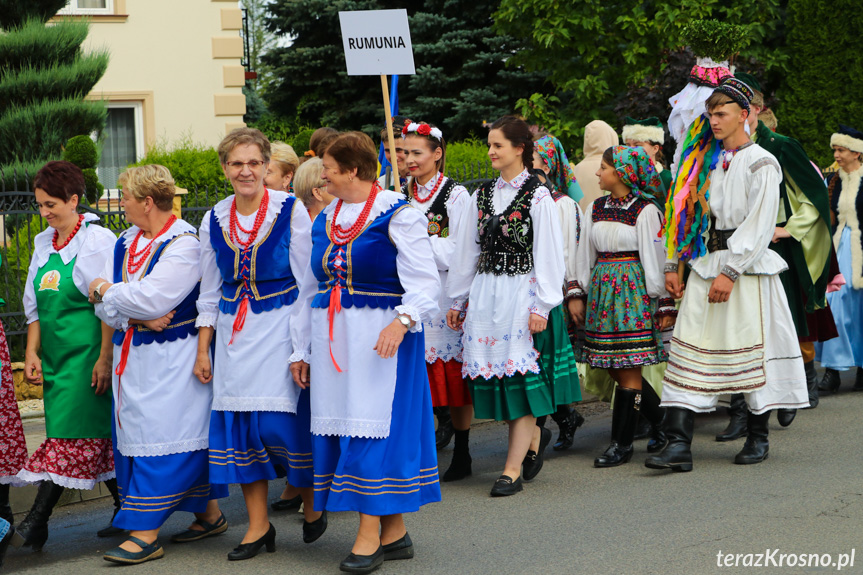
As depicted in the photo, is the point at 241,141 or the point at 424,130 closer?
the point at 241,141

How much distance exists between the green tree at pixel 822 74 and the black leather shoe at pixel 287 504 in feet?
46.5

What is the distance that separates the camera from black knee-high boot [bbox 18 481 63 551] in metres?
5.51

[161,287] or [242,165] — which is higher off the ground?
[242,165]

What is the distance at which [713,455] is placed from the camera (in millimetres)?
7086

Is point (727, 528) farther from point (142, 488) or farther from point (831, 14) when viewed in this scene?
point (831, 14)

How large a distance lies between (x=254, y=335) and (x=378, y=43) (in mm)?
2867

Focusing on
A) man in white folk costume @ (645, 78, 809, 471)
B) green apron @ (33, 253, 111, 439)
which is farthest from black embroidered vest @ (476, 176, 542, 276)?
green apron @ (33, 253, 111, 439)

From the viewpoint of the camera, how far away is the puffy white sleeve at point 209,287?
529cm

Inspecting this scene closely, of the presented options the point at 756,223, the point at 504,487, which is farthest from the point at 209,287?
the point at 756,223

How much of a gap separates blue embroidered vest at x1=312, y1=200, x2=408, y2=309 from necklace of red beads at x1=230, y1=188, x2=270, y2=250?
0.42 metres

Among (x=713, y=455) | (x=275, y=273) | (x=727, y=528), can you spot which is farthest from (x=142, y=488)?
(x=713, y=455)

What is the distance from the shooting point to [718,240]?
668 centimetres

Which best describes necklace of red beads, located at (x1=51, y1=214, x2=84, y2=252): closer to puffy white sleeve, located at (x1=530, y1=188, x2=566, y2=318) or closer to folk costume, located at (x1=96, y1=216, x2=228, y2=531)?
folk costume, located at (x1=96, y1=216, x2=228, y2=531)

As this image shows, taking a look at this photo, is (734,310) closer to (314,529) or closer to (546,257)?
(546,257)
